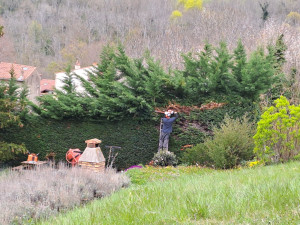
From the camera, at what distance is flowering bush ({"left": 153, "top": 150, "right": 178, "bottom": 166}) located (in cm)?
1127

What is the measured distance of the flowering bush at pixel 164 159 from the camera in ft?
37.0

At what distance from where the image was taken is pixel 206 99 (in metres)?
12.8

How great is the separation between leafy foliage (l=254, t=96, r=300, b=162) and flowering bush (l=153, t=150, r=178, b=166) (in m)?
3.22

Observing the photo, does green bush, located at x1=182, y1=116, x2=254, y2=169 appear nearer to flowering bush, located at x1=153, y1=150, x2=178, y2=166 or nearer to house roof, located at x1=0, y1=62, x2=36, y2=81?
flowering bush, located at x1=153, y1=150, x2=178, y2=166

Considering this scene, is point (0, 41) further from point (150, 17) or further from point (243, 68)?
point (243, 68)

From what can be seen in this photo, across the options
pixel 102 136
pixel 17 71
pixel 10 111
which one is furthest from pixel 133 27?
pixel 102 136

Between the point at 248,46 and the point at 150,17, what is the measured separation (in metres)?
29.1

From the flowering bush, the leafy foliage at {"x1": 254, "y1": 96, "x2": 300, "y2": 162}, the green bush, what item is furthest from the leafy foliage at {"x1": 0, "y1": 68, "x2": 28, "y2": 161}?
the leafy foliage at {"x1": 254, "y1": 96, "x2": 300, "y2": 162}

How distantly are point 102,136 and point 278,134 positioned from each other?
6738 millimetres

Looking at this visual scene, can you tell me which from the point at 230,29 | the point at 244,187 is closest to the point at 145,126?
the point at 244,187

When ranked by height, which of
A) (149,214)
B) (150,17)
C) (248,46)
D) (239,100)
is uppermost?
(150,17)

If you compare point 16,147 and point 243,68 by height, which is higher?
point 243,68

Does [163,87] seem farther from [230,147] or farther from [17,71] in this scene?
[17,71]

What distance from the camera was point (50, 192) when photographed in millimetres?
5824
